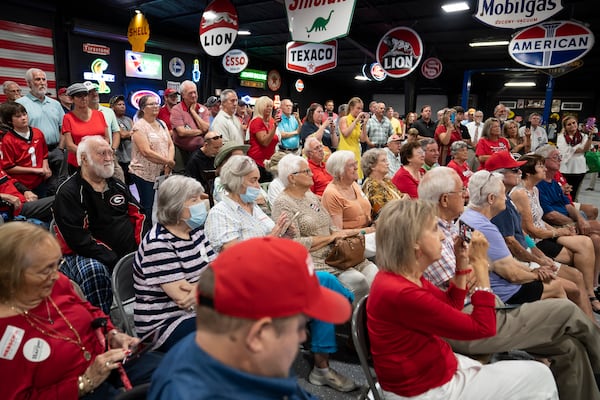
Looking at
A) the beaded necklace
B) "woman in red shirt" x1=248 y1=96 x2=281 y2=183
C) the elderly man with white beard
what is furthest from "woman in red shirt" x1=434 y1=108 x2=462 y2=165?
the beaded necklace

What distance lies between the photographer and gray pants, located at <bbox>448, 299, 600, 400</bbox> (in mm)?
1944

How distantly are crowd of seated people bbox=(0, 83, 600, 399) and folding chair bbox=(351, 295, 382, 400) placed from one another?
0.04 metres

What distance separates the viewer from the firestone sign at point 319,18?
4.75 metres

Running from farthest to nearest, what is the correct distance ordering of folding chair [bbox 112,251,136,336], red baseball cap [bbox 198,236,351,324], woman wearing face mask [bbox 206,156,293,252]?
woman wearing face mask [bbox 206,156,293,252]
folding chair [bbox 112,251,136,336]
red baseball cap [bbox 198,236,351,324]

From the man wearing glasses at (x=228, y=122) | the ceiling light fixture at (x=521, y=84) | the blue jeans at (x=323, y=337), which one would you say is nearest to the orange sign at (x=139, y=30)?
the man wearing glasses at (x=228, y=122)

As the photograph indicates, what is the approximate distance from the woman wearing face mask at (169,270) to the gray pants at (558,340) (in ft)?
4.37

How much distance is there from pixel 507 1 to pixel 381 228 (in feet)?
16.1

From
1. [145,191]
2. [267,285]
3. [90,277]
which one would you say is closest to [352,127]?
[145,191]

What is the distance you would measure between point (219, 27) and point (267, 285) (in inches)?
244

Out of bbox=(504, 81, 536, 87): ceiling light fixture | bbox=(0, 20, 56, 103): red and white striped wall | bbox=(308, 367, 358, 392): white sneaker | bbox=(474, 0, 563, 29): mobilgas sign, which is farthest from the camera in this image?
bbox=(504, 81, 536, 87): ceiling light fixture

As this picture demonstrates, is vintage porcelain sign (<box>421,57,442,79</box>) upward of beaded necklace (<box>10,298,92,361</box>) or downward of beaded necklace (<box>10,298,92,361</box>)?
upward

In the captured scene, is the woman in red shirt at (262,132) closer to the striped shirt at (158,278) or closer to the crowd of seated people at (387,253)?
the crowd of seated people at (387,253)

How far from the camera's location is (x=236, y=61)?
11.3 meters

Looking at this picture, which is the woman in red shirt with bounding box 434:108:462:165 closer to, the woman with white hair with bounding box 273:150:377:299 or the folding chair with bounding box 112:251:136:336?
the woman with white hair with bounding box 273:150:377:299
